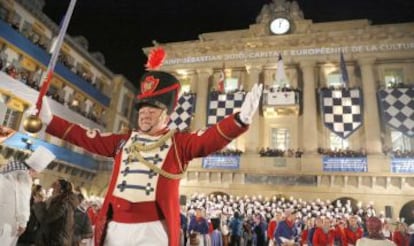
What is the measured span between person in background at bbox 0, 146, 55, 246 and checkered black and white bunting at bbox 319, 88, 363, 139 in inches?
787

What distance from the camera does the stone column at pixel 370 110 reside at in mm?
22148

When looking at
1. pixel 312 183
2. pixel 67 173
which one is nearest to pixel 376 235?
pixel 312 183

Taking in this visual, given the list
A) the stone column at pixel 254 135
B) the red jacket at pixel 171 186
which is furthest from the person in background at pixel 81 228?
the stone column at pixel 254 135

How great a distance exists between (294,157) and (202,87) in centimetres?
992

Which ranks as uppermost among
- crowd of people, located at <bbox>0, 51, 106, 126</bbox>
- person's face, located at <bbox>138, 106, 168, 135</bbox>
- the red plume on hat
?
crowd of people, located at <bbox>0, 51, 106, 126</bbox>

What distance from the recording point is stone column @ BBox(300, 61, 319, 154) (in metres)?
23.3

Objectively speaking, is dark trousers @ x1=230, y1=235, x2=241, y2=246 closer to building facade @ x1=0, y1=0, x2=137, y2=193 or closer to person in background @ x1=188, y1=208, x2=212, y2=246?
person in background @ x1=188, y1=208, x2=212, y2=246

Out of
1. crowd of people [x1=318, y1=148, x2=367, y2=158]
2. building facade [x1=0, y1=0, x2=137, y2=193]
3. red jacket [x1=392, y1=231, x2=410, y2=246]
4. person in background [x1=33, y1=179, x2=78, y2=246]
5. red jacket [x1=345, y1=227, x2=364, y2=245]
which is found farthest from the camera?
crowd of people [x1=318, y1=148, x2=367, y2=158]

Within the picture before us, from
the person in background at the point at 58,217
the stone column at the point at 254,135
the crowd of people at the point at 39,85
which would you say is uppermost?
the crowd of people at the point at 39,85

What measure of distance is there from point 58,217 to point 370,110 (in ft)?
76.8

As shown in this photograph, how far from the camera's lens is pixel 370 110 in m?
23.1

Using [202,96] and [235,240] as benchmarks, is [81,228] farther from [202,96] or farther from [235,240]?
[202,96]

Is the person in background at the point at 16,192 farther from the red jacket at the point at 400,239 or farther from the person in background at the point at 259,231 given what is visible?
the red jacket at the point at 400,239

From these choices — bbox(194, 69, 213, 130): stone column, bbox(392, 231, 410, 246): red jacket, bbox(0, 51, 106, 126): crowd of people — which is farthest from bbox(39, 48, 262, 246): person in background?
bbox(194, 69, 213, 130): stone column
